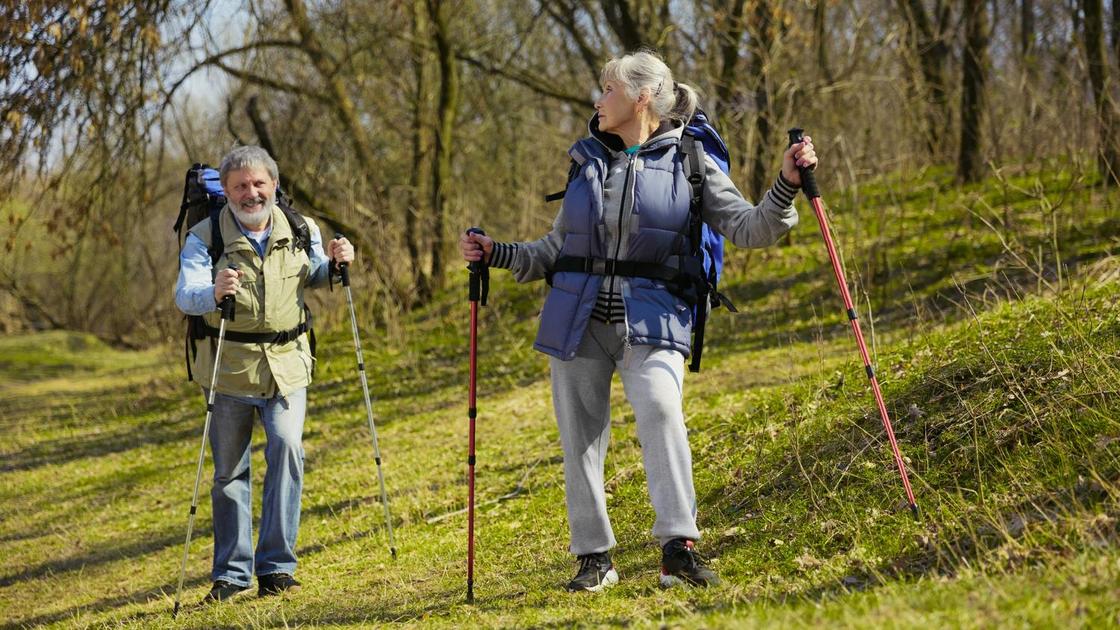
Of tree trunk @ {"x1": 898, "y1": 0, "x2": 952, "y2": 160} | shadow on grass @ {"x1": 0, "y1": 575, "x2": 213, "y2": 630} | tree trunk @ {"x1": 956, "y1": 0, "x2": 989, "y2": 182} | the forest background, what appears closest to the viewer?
shadow on grass @ {"x1": 0, "y1": 575, "x2": 213, "y2": 630}

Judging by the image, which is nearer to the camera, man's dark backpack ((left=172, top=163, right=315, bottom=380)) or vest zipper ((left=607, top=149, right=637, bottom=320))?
vest zipper ((left=607, top=149, right=637, bottom=320))

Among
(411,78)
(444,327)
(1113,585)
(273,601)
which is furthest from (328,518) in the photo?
(411,78)

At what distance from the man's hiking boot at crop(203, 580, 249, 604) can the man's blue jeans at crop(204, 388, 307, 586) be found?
0.02m

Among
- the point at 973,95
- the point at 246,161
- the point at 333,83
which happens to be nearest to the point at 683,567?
the point at 246,161

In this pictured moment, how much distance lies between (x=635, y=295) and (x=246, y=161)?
204 cm

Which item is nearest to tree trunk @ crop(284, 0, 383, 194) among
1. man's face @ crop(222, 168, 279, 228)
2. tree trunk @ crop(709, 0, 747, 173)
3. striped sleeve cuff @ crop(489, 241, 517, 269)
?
tree trunk @ crop(709, 0, 747, 173)

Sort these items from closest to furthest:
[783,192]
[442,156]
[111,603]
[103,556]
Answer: [783,192] → [111,603] → [103,556] → [442,156]

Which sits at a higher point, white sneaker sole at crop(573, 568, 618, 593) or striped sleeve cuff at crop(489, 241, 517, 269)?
striped sleeve cuff at crop(489, 241, 517, 269)

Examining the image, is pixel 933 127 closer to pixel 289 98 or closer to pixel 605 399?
pixel 289 98

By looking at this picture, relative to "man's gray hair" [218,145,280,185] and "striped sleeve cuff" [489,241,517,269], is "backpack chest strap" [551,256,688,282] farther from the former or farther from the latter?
"man's gray hair" [218,145,280,185]

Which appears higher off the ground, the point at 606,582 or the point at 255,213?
the point at 255,213

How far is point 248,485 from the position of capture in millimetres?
5609

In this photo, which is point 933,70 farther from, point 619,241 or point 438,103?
point 619,241

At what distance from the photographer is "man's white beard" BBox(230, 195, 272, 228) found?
5312mm
